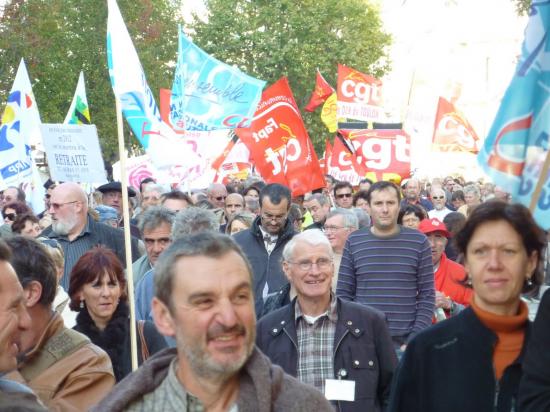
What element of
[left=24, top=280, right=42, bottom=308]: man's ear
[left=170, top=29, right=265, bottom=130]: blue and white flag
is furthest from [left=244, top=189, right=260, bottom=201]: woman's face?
[left=24, top=280, right=42, bottom=308]: man's ear

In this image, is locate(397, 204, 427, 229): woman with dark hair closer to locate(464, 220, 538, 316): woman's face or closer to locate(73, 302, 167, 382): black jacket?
locate(73, 302, 167, 382): black jacket

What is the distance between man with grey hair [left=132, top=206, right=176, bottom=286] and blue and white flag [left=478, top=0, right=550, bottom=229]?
13.4 ft

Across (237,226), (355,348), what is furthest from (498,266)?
(237,226)

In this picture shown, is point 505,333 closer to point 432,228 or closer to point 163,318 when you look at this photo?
point 163,318

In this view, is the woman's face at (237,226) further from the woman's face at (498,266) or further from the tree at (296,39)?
the tree at (296,39)

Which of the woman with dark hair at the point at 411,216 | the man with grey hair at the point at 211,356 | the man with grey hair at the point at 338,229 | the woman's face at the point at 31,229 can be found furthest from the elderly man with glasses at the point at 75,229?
A: the man with grey hair at the point at 211,356

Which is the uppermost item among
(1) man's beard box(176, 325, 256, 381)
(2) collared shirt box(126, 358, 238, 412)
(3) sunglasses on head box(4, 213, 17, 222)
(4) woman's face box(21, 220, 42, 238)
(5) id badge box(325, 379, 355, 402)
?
(1) man's beard box(176, 325, 256, 381)

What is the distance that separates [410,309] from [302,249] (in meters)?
1.72

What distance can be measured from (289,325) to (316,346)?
18cm

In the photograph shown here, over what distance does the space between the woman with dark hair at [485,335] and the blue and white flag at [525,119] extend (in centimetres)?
25

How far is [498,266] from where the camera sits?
4.26 m

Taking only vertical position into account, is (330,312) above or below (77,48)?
below

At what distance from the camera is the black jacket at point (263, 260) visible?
869cm

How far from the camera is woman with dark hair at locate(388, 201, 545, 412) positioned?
409 centimetres
